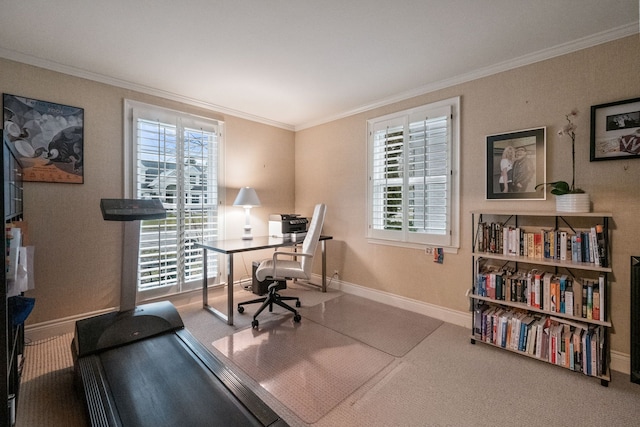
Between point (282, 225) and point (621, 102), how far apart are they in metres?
3.40

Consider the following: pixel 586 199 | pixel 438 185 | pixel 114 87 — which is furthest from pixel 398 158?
pixel 114 87

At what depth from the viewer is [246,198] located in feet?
12.0

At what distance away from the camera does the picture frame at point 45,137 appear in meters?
2.38

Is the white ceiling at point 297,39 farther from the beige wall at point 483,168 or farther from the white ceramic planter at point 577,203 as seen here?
the white ceramic planter at point 577,203

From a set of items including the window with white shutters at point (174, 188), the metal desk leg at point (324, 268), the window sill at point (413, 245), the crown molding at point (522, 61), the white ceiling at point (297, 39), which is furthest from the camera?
the metal desk leg at point (324, 268)

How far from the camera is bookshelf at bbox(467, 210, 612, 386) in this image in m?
1.98

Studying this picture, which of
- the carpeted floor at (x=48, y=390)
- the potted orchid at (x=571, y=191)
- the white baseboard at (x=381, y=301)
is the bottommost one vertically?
the carpeted floor at (x=48, y=390)

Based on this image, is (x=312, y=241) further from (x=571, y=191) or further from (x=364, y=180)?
(x=571, y=191)

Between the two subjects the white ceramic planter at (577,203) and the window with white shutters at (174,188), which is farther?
the window with white shutters at (174,188)

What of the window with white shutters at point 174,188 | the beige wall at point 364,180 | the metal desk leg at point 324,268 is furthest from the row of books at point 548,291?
the window with white shutters at point 174,188

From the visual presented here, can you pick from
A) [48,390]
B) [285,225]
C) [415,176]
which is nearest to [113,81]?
[285,225]

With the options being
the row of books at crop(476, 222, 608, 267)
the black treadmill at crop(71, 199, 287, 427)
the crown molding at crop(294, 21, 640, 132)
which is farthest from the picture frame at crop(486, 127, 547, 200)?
the black treadmill at crop(71, 199, 287, 427)

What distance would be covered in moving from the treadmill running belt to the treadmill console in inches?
36.2

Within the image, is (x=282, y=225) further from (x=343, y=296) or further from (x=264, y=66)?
(x=264, y=66)
